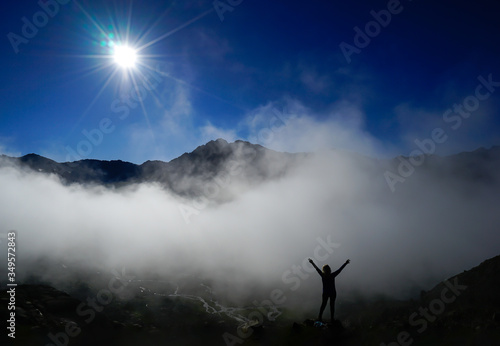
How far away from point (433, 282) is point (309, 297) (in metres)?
44.2

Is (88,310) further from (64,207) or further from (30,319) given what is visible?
(64,207)

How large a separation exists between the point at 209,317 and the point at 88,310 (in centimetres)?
6152

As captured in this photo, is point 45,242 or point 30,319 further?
point 45,242

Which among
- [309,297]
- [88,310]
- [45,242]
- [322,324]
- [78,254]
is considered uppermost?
[45,242]

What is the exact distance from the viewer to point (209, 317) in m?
74.1

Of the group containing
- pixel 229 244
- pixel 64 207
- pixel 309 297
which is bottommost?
pixel 309 297

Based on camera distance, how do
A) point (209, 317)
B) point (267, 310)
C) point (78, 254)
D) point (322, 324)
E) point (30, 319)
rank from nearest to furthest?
point (322, 324) < point (30, 319) < point (209, 317) < point (267, 310) < point (78, 254)

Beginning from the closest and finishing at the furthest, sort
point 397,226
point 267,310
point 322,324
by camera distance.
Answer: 1. point 322,324
2. point 267,310
3. point 397,226

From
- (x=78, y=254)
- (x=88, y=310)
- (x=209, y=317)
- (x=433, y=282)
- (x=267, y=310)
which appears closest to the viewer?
(x=88, y=310)

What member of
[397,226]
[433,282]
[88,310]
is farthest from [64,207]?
[397,226]

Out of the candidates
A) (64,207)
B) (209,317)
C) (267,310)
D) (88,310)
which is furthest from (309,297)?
(64,207)

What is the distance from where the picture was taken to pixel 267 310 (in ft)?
282

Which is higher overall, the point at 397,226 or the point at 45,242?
the point at 45,242

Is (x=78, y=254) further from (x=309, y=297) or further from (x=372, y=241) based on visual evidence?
(x=372, y=241)
